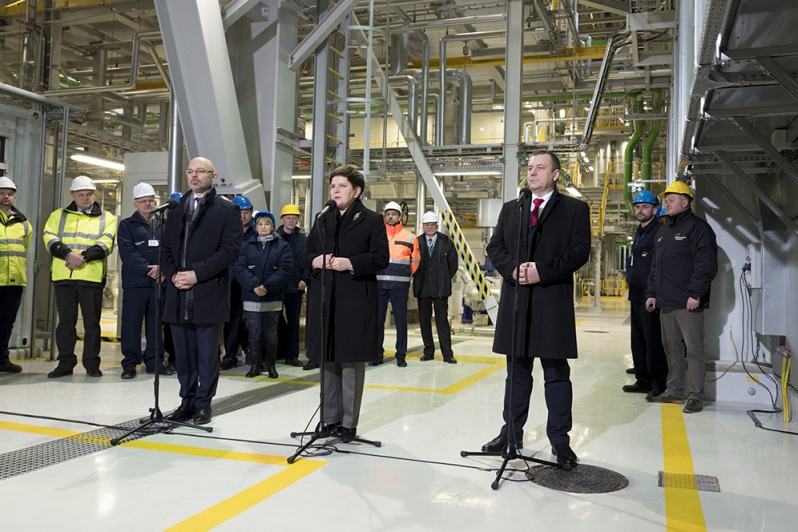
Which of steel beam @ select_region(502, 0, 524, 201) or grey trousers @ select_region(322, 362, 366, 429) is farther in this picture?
steel beam @ select_region(502, 0, 524, 201)

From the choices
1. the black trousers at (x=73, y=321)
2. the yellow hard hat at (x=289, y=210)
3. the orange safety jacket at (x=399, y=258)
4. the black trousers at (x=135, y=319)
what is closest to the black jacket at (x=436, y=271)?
the orange safety jacket at (x=399, y=258)

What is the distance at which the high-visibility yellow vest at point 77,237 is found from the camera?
20.9 feet

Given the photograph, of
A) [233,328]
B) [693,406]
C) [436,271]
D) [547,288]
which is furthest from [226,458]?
[436,271]

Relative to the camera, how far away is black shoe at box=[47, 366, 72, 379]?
6254mm

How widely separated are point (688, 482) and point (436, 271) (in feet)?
17.0

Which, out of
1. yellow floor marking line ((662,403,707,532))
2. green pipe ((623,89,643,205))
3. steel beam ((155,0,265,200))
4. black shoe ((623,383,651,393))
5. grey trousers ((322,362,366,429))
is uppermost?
green pipe ((623,89,643,205))

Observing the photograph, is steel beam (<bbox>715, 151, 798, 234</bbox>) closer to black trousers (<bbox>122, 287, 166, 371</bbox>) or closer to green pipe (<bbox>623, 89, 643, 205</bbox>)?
black trousers (<bbox>122, 287, 166, 371</bbox>)

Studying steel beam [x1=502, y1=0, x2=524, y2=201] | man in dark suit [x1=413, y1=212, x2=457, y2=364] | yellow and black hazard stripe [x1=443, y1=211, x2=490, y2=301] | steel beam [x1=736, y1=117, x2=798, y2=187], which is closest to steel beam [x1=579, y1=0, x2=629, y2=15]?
steel beam [x1=502, y1=0, x2=524, y2=201]

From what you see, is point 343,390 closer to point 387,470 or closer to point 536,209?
point 387,470

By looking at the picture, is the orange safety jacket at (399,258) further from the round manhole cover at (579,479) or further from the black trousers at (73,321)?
the round manhole cover at (579,479)

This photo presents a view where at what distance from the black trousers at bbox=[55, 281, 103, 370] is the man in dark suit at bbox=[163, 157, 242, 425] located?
2358mm

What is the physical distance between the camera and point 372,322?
4004 millimetres

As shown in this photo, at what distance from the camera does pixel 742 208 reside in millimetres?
5816

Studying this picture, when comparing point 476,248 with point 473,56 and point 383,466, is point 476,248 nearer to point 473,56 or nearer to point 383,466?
point 473,56
